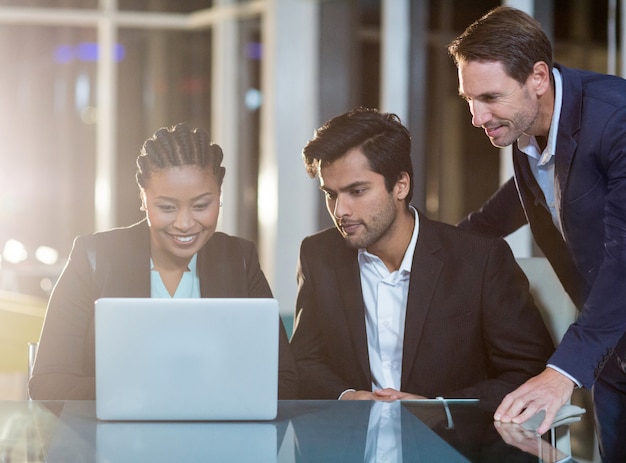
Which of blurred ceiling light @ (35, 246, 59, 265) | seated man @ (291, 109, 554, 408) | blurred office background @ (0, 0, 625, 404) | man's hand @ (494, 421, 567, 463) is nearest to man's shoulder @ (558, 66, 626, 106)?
seated man @ (291, 109, 554, 408)

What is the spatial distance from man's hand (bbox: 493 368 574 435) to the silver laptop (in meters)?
0.50

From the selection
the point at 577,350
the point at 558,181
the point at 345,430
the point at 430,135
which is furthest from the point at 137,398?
the point at 430,135

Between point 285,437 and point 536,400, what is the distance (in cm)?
53

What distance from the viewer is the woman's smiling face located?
2.39 m

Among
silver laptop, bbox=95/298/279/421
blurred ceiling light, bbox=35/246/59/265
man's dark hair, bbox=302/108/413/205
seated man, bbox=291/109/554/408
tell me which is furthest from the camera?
blurred ceiling light, bbox=35/246/59/265

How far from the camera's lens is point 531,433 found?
179cm

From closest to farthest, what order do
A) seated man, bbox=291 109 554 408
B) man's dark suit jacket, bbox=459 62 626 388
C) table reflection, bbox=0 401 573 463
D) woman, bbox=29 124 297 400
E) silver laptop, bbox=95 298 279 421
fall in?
table reflection, bbox=0 401 573 463 < silver laptop, bbox=95 298 279 421 < man's dark suit jacket, bbox=459 62 626 388 < woman, bbox=29 124 297 400 < seated man, bbox=291 109 554 408

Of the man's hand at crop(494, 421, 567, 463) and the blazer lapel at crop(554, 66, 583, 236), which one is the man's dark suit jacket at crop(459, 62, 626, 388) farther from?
the man's hand at crop(494, 421, 567, 463)

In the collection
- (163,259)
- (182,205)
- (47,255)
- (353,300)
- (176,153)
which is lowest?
(47,255)

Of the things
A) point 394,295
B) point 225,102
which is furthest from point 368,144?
point 225,102

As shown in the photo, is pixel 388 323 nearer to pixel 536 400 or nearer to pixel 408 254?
pixel 408 254

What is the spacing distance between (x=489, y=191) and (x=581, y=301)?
3.57 metres

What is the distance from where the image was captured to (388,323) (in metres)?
2.52

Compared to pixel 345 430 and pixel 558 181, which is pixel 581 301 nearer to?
pixel 558 181
